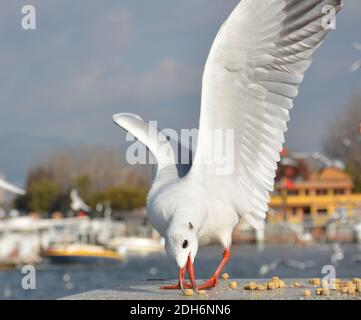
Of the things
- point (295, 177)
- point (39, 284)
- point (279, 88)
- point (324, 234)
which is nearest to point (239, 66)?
point (279, 88)

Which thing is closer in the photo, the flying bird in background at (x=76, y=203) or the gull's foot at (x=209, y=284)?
the gull's foot at (x=209, y=284)

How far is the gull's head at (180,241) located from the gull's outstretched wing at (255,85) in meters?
0.91

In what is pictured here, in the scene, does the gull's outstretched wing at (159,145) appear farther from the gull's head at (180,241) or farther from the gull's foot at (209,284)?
the gull's foot at (209,284)

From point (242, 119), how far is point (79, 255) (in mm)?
45991

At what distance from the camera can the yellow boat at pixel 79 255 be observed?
53.8m

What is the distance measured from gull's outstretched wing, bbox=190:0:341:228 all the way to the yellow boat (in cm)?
4554

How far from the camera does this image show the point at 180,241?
773 centimetres

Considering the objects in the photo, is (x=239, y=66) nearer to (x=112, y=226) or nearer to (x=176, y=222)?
(x=176, y=222)

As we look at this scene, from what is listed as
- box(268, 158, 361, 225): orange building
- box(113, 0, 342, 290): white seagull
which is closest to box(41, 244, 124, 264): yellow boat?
box(268, 158, 361, 225): orange building

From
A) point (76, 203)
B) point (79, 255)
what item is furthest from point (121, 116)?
point (79, 255)

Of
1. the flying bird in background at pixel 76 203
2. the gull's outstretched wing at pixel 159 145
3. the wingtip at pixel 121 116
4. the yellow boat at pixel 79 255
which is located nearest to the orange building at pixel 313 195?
the yellow boat at pixel 79 255

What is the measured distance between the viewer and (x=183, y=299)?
306 inches
